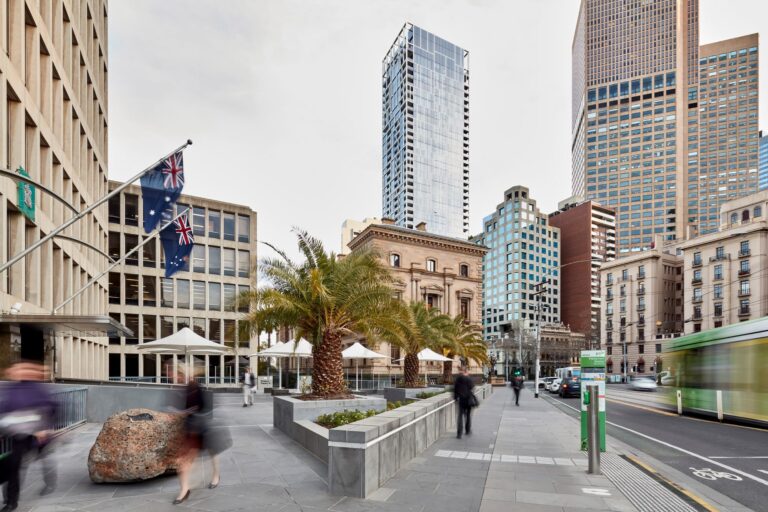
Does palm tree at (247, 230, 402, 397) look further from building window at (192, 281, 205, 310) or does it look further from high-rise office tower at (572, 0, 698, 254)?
high-rise office tower at (572, 0, 698, 254)

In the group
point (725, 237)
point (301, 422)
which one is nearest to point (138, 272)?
point (301, 422)

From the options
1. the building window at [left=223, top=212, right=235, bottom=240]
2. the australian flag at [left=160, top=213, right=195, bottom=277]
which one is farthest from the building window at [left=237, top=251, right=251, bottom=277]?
the australian flag at [left=160, top=213, right=195, bottom=277]

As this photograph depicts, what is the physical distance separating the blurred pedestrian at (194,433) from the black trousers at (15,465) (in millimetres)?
1692

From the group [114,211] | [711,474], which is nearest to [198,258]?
[114,211]

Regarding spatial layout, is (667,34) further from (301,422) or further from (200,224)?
(301,422)

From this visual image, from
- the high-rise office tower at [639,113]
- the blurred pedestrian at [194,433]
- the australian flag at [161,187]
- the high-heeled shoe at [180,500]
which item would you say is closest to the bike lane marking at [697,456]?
the blurred pedestrian at [194,433]

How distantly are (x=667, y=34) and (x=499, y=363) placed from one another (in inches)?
4486

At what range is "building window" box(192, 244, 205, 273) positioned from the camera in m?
46.7

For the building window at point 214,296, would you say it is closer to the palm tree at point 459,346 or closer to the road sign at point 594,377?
the palm tree at point 459,346

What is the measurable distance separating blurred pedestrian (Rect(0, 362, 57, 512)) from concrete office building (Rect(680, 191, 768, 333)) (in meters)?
76.4

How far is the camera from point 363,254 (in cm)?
1773

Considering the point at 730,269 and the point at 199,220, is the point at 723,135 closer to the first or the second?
the point at 730,269

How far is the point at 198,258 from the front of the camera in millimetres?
47031

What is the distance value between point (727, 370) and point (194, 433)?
18725mm
